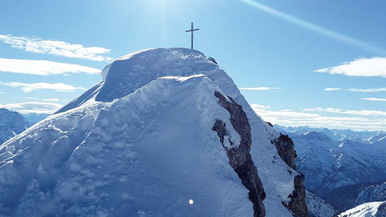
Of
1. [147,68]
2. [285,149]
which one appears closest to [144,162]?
[285,149]

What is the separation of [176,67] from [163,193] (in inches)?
1072

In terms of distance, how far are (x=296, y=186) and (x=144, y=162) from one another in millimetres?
19913

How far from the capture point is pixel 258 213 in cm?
1731

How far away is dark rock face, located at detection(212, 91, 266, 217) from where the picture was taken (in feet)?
59.1

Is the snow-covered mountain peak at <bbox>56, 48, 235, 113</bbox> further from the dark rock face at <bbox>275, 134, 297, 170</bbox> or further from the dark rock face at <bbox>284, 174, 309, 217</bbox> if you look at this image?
the dark rock face at <bbox>284, 174, 309, 217</bbox>

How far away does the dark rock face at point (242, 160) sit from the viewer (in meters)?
18.0

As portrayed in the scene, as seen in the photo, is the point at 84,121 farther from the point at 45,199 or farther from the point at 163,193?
the point at 163,193

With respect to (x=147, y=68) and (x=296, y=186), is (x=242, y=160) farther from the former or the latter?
(x=147, y=68)

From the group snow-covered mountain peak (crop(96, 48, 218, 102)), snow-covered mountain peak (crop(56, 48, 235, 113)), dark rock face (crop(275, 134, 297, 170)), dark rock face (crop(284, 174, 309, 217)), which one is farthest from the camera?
snow-covered mountain peak (crop(96, 48, 218, 102))

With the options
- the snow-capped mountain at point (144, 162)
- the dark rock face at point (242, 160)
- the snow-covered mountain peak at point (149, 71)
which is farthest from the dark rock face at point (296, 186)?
the snow-covered mountain peak at point (149, 71)

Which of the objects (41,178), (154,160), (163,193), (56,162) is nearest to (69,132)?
(56,162)

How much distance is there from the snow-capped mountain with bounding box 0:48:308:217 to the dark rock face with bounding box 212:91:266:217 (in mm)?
80

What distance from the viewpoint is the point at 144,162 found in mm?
16875

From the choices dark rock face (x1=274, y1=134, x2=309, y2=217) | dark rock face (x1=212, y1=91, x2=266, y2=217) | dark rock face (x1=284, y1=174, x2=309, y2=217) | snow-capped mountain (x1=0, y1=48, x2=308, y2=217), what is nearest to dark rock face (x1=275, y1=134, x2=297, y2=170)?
dark rock face (x1=274, y1=134, x2=309, y2=217)
